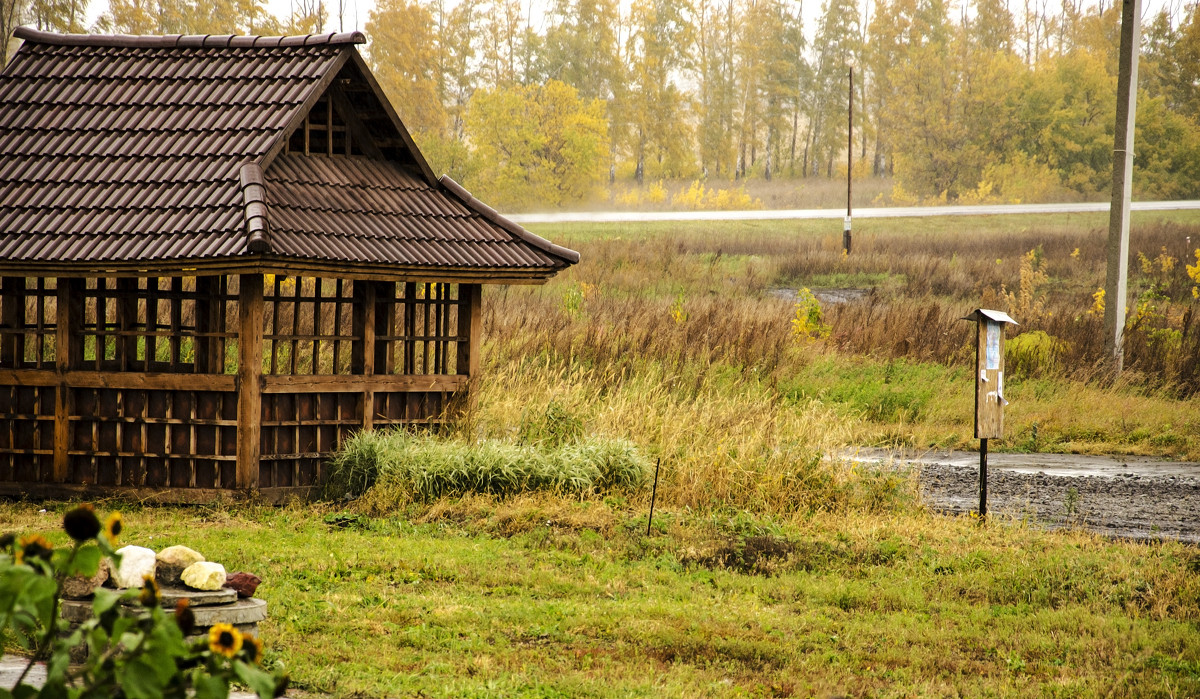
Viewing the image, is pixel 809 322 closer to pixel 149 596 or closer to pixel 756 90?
pixel 149 596

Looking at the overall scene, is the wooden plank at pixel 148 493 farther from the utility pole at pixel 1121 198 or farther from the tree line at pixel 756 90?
the tree line at pixel 756 90

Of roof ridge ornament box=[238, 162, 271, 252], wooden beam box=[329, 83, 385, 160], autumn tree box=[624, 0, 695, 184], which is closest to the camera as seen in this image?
roof ridge ornament box=[238, 162, 271, 252]

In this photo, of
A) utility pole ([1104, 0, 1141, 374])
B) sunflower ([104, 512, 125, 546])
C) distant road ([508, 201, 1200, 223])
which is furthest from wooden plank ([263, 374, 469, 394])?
distant road ([508, 201, 1200, 223])

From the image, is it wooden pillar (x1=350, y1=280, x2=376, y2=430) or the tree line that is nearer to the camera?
wooden pillar (x1=350, y1=280, x2=376, y2=430)

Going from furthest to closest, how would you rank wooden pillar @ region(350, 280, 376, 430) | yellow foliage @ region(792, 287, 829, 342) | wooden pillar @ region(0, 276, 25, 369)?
yellow foliage @ region(792, 287, 829, 342)
wooden pillar @ region(350, 280, 376, 430)
wooden pillar @ region(0, 276, 25, 369)

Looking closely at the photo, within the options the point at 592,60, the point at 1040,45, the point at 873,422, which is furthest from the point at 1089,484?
the point at 1040,45

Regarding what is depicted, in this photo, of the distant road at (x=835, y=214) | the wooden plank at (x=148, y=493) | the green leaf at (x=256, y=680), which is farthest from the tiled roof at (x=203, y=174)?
the distant road at (x=835, y=214)

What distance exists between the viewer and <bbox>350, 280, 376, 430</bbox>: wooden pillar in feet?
34.1

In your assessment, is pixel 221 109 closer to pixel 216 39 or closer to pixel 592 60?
pixel 216 39

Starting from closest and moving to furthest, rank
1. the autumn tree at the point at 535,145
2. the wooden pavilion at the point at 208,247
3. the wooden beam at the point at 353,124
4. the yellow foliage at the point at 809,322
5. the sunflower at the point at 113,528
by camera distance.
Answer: the sunflower at the point at 113,528, the wooden pavilion at the point at 208,247, the wooden beam at the point at 353,124, the yellow foliage at the point at 809,322, the autumn tree at the point at 535,145

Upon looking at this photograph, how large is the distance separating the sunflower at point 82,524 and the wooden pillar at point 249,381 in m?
7.27

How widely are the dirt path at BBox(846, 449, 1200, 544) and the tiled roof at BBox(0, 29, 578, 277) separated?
4.82m

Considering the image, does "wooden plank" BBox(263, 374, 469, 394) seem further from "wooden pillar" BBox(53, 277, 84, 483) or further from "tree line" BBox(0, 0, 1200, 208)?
"tree line" BBox(0, 0, 1200, 208)

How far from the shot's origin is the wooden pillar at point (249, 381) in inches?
377
